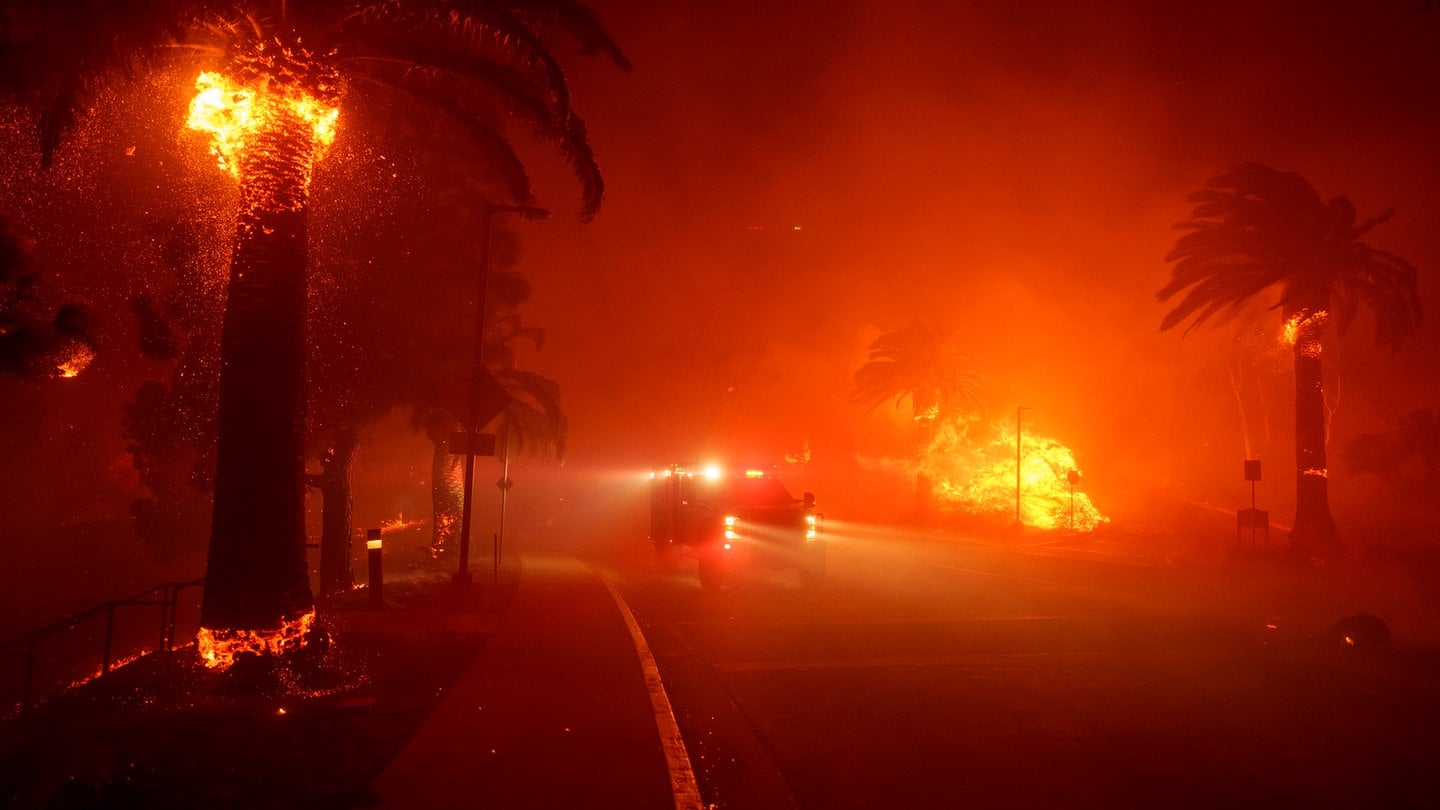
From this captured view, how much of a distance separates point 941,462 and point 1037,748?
4664cm

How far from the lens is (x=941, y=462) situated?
5231 centimetres

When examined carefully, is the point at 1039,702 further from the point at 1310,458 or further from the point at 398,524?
the point at 398,524

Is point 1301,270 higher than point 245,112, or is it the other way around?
point 1301,270

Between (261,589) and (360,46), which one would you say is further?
(360,46)

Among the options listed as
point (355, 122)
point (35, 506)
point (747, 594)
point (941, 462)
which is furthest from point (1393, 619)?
point (35, 506)

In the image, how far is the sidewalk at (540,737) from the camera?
5555 mm

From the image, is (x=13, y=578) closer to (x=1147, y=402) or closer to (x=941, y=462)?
(x=941, y=462)

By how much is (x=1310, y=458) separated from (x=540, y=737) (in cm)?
2843

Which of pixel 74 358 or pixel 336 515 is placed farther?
pixel 336 515

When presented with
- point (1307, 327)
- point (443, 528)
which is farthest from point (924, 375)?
point (443, 528)

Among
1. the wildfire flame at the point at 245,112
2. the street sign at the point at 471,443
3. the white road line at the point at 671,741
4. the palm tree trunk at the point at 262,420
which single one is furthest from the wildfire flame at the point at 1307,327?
the palm tree trunk at the point at 262,420

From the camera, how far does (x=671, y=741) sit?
22.6 ft

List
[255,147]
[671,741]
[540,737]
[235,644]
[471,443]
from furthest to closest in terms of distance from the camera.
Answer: [471,443], [255,147], [235,644], [671,741], [540,737]

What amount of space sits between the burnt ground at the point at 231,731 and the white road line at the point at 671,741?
1.87 metres
